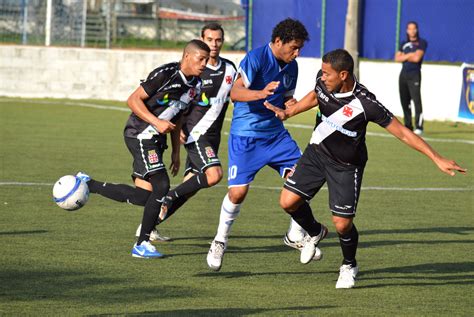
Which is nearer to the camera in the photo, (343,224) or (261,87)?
(343,224)

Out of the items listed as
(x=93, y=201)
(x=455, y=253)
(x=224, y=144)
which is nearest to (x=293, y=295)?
(x=455, y=253)

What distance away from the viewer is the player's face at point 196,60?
31.1ft

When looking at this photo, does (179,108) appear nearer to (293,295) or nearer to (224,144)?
(293,295)

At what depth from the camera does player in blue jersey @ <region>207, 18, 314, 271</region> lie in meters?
9.55

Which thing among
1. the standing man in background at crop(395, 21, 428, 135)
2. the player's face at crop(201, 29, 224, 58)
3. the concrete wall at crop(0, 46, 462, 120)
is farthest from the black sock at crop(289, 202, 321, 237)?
the concrete wall at crop(0, 46, 462, 120)

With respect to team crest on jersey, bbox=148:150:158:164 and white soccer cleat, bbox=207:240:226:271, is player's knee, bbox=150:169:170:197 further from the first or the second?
white soccer cleat, bbox=207:240:226:271

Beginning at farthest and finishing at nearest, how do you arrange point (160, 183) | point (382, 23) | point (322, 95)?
point (382, 23), point (160, 183), point (322, 95)

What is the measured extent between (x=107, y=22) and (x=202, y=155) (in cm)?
2212

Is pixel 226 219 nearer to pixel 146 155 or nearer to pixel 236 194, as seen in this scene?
pixel 236 194

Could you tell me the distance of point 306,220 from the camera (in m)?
9.48

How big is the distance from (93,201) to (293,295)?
5126mm

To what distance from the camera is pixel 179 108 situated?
9.88 meters

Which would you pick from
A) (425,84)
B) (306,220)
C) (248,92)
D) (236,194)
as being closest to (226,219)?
(236,194)

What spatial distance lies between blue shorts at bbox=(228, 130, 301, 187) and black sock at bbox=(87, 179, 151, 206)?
969 mm
